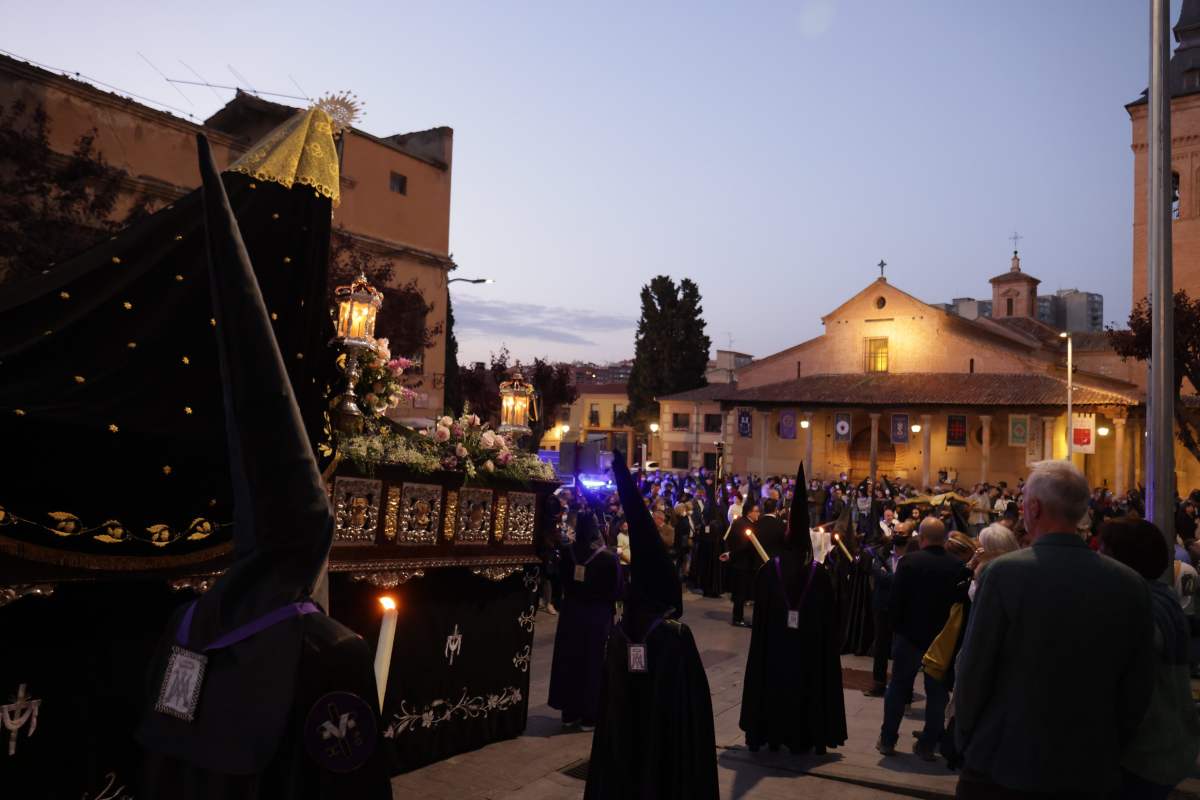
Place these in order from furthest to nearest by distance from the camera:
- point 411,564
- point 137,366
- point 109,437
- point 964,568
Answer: point 964,568 < point 411,564 < point 137,366 < point 109,437

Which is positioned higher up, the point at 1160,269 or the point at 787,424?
the point at 787,424

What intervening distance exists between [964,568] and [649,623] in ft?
12.7

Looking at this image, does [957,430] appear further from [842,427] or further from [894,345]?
[894,345]

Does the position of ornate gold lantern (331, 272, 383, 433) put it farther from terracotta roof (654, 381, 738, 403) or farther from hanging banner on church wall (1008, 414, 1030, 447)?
terracotta roof (654, 381, 738, 403)

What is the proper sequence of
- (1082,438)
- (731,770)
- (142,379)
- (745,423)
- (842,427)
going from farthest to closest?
(745,423) → (842,427) → (1082,438) → (731,770) → (142,379)

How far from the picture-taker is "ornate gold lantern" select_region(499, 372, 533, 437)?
8.87m

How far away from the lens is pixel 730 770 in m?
7.43

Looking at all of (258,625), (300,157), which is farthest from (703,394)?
(258,625)

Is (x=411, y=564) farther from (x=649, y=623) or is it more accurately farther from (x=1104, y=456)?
(x=1104, y=456)

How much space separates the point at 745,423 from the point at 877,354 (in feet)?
30.7

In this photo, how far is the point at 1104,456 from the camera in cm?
4381

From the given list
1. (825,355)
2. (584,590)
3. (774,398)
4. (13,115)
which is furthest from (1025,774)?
(825,355)

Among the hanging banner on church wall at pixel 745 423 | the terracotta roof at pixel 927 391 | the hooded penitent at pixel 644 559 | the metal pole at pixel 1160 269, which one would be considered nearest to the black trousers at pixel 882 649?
the metal pole at pixel 1160 269

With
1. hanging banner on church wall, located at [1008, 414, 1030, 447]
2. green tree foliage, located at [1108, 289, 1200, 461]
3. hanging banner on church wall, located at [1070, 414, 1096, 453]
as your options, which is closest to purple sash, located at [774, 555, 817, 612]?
green tree foliage, located at [1108, 289, 1200, 461]
